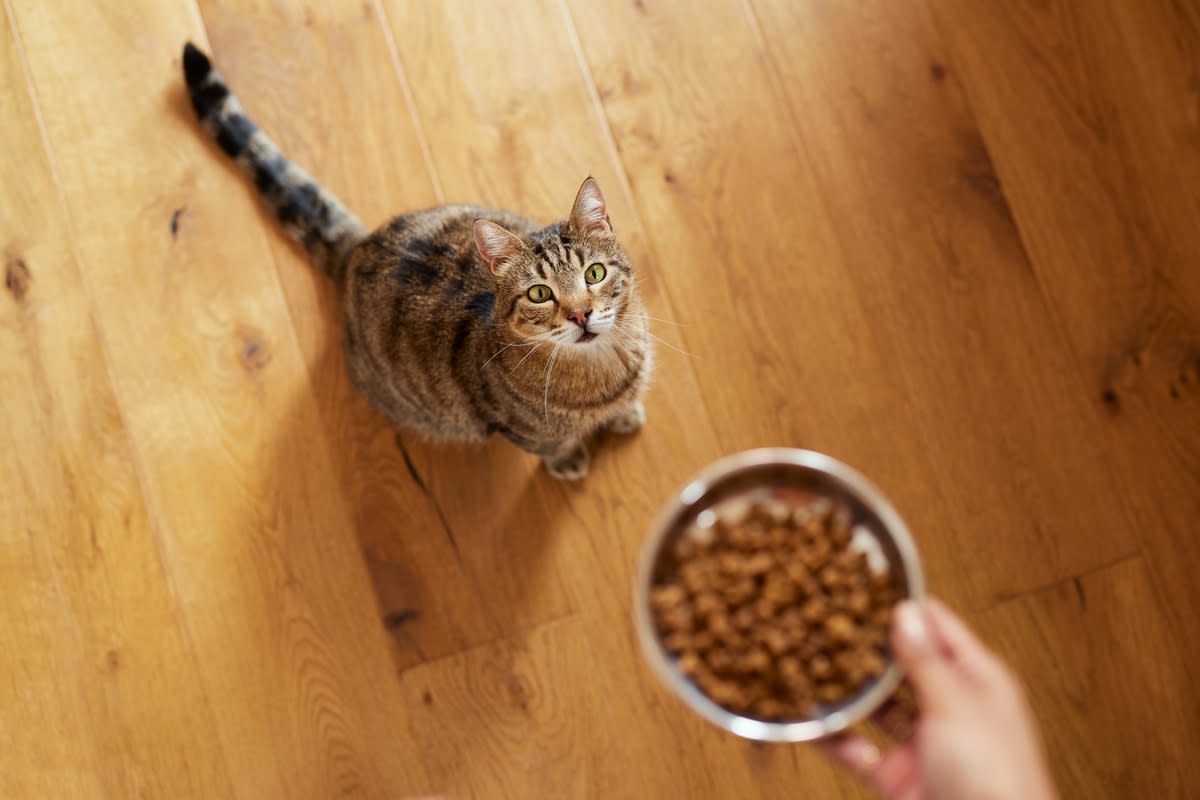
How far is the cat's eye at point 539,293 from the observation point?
1218 mm

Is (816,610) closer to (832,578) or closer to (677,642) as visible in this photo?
(832,578)

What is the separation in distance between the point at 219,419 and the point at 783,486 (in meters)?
1.05

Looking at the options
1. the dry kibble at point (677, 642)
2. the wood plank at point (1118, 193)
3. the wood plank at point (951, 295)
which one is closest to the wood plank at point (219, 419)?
the dry kibble at point (677, 642)

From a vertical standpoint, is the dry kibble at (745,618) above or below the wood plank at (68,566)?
below

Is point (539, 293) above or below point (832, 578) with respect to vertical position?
above

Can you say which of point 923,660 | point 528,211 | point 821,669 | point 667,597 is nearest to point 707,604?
point 667,597

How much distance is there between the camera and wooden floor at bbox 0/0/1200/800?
1.52m

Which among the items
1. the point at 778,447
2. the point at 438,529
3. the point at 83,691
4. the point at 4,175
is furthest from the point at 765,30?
the point at 83,691

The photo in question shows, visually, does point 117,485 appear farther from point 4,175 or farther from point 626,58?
point 626,58

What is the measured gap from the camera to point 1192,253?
161 cm

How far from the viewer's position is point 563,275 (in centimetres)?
121

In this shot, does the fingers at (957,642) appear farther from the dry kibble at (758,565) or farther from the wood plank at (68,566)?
the wood plank at (68,566)

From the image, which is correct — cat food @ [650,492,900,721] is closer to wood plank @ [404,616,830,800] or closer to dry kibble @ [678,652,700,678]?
dry kibble @ [678,652,700,678]

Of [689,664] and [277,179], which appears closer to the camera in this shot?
[689,664]
